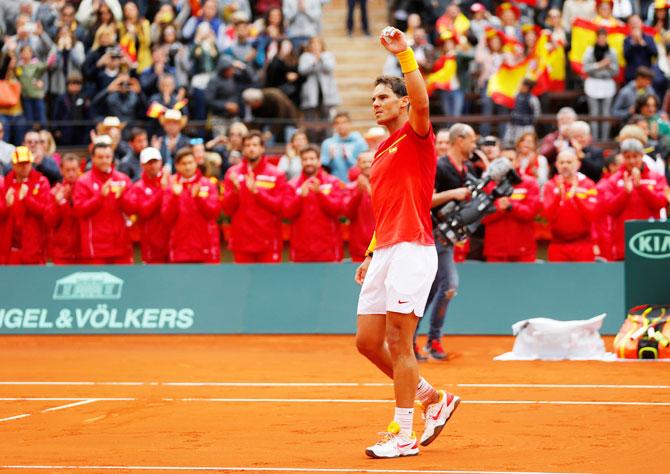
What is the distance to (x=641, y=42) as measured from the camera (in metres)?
22.7

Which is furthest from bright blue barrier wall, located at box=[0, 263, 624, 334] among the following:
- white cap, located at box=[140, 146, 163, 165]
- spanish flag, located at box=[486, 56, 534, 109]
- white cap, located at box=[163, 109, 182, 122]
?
spanish flag, located at box=[486, 56, 534, 109]

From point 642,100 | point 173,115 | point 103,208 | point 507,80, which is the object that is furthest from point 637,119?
point 103,208

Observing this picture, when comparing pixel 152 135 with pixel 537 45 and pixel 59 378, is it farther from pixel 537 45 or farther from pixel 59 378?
pixel 59 378

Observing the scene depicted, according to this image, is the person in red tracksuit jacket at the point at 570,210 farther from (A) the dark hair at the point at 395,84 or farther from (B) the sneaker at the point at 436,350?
(A) the dark hair at the point at 395,84

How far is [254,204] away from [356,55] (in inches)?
378

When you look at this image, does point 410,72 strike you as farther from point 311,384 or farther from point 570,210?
point 570,210

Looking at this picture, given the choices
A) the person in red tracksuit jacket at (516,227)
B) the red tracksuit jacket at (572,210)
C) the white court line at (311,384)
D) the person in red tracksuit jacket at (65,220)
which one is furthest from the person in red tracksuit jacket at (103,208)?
the red tracksuit jacket at (572,210)

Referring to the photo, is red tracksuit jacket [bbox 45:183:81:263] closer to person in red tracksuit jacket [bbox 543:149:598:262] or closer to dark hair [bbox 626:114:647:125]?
person in red tracksuit jacket [bbox 543:149:598:262]

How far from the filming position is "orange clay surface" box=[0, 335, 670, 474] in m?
8.35

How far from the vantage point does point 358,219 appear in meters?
18.2

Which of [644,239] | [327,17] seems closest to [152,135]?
[327,17]

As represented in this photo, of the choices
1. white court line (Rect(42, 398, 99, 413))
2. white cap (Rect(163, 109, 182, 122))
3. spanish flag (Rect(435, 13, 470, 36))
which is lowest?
white court line (Rect(42, 398, 99, 413))

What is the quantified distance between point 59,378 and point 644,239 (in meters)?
6.56

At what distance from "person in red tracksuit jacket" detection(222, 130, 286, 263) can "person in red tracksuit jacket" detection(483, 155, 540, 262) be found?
2.89 meters
